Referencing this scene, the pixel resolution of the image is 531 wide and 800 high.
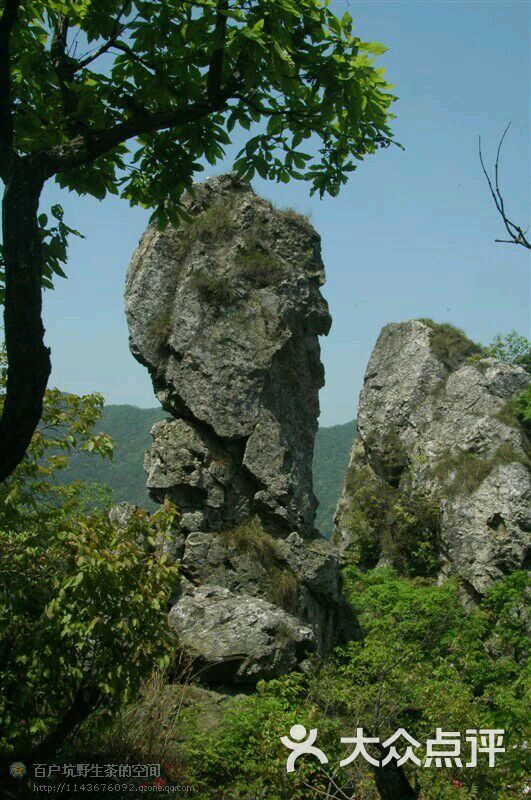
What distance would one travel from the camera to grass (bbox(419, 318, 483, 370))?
66.9 ft

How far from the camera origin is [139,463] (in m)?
81.2

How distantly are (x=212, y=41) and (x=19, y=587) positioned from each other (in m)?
4.01

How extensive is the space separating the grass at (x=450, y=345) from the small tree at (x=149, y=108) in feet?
50.4

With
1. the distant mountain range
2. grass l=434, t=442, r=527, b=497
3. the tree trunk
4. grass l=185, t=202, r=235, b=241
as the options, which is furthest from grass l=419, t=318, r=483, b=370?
the distant mountain range

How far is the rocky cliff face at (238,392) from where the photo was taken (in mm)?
11953

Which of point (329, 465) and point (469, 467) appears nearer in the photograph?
point (469, 467)

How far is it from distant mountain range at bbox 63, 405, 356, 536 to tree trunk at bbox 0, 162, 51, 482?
199ft

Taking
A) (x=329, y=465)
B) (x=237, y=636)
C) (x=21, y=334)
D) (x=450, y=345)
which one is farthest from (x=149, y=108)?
(x=329, y=465)

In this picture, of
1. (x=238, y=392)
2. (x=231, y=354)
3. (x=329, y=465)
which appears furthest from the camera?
(x=329, y=465)

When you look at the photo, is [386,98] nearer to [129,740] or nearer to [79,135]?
[79,135]

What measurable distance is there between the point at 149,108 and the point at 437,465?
14.1m

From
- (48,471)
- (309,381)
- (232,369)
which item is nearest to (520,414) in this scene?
(309,381)

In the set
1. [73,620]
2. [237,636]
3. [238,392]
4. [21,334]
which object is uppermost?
[238,392]

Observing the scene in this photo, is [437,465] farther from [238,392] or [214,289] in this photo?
[214,289]
